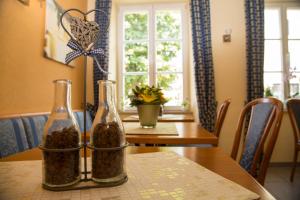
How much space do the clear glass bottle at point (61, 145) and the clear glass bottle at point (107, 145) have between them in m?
0.04

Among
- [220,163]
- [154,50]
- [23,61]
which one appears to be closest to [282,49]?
[154,50]

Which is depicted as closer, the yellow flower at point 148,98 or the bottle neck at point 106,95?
the bottle neck at point 106,95

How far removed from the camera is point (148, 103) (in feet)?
4.82

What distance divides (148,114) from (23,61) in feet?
3.94

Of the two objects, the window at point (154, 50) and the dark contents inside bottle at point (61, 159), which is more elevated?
the window at point (154, 50)

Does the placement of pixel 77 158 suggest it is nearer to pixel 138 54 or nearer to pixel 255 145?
pixel 255 145

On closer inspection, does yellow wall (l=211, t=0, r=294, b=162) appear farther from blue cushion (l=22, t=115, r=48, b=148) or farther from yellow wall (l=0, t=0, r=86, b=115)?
blue cushion (l=22, t=115, r=48, b=148)

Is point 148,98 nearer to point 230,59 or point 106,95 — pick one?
point 106,95

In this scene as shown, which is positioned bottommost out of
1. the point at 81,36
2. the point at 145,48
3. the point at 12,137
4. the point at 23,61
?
the point at 12,137

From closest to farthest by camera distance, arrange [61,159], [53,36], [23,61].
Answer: [61,159], [23,61], [53,36]

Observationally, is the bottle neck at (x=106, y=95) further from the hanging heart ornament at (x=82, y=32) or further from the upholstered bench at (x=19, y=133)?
the upholstered bench at (x=19, y=133)

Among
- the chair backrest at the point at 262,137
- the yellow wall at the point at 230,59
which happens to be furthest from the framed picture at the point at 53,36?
the yellow wall at the point at 230,59

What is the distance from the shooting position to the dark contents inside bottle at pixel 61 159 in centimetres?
46

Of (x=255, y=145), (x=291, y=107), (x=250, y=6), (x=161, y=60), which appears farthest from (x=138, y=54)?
(x=255, y=145)
